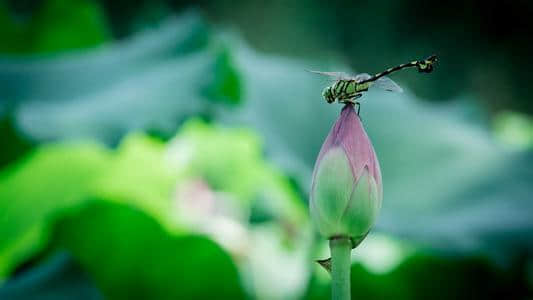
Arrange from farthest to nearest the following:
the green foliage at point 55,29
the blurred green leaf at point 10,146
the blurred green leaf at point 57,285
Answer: the green foliage at point 55,29 → the blurred green leaf at point 10,146 → the blurred green leaf at point 57,285

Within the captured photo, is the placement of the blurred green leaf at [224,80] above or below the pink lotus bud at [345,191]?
above

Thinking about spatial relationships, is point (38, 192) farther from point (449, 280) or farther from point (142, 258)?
point (449, 280)

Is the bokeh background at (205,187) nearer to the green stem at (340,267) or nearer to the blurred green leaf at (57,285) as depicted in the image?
the blurred green leaf at (57,285)

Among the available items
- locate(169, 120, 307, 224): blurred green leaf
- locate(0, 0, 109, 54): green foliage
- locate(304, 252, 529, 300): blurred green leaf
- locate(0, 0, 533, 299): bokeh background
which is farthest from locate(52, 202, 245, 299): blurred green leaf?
locate(0, 0, 109, 54): green foliage

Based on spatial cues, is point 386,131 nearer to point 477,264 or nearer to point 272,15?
point 477,264

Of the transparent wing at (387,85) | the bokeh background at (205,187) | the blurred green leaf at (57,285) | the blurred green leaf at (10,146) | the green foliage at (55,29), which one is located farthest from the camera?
the green foliage at (55,29)

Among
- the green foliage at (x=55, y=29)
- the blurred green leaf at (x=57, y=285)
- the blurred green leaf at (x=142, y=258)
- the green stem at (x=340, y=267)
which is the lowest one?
the green stem at (x=340, y=267)

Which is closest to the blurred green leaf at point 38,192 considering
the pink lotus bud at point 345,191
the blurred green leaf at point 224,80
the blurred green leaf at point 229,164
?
the blurred green leaf at point 224,80
